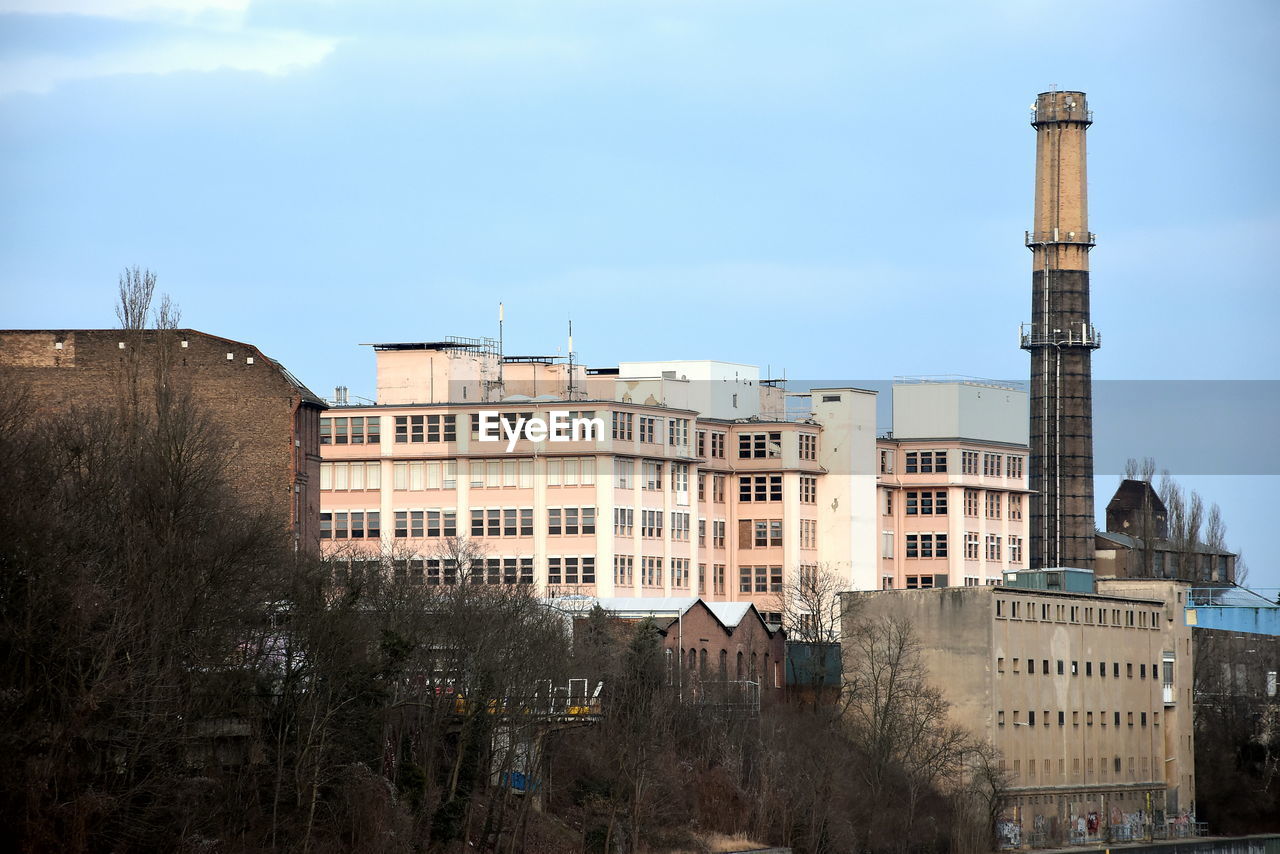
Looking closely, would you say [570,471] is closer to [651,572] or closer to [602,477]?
[602,477]

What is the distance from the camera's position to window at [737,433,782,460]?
5379 inches

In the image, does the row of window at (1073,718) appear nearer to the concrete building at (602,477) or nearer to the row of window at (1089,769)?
the row of window at (1089,769)

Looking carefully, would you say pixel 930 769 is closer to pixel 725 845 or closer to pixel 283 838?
pixel 725 845

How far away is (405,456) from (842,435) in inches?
1138

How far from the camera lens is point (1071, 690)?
105312 millimetres

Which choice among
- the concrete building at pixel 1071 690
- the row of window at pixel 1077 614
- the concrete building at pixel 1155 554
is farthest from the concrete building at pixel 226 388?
the concrete building at pixel 1155 554

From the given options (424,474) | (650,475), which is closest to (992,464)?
(650,475)

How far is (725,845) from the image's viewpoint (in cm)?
7575

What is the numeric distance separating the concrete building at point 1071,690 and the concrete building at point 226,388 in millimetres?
29183

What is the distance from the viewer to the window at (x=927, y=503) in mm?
144750

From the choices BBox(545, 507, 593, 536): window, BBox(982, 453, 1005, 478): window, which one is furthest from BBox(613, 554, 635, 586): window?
BBox(982, 453, 1005, 478): window

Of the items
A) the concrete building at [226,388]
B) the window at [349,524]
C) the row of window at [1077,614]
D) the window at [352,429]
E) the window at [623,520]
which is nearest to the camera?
the concrete building at [226,388]

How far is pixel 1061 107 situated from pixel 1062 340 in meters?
15.2

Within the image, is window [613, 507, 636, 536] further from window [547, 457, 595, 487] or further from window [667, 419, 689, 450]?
window [667, 419, 689, 450]
